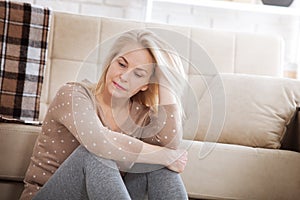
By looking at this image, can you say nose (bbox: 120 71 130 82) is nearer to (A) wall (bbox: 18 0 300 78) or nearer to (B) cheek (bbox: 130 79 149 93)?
(B) cheek (bbox: 130 79 149 93)

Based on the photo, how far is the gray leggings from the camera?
117cm

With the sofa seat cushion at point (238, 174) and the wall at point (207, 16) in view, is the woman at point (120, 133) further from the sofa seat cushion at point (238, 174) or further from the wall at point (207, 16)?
the wall at point (207, 16)

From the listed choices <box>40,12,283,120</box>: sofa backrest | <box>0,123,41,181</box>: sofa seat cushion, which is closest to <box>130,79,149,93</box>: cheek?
<box>0,123,41,181</box>: sofa seat cushion

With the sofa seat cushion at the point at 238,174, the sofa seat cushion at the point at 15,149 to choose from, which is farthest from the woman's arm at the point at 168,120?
the sofa seat cushion at the point at 15,149

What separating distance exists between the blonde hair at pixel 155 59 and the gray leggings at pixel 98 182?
18cm

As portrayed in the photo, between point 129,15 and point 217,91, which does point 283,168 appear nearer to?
point 217,91

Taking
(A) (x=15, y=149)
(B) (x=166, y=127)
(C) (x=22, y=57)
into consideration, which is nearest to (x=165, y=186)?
(B) (x=166, y=127)

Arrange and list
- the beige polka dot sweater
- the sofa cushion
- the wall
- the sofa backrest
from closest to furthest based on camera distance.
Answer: the beige polka dot sweater
the sofa cushion
the sofa backrest
the wall

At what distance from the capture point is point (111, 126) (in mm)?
1386

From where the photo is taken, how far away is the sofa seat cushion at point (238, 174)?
5.54 ft

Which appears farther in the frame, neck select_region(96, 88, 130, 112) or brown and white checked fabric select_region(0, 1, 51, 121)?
brown and white checked fabric select_region(0, 1, 51, 121)

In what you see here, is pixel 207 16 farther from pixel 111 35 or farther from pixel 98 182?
pixel 98 182

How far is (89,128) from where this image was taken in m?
1.28

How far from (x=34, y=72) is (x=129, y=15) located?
0.76 m
